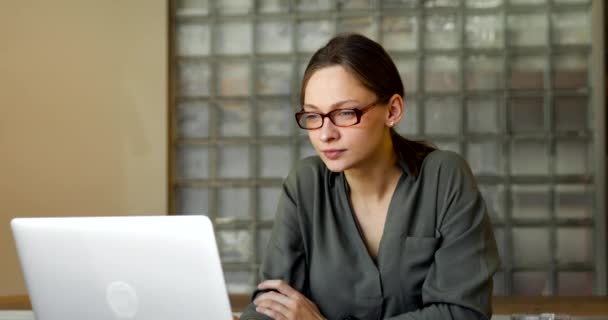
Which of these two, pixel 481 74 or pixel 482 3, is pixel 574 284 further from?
pixel 482 3

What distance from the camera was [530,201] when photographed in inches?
170

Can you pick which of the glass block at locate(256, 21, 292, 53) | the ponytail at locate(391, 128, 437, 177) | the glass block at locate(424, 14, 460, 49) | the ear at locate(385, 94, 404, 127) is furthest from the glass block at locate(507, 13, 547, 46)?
the ear at locate(385, 94, 404, 127)

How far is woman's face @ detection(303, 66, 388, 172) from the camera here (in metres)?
1.66

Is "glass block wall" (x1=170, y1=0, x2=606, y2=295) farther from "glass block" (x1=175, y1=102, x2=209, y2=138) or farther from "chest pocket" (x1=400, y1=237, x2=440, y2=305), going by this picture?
"chest pocket" (x1=400, y1=237, x2=440, y2=305)

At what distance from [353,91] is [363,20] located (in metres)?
2.74

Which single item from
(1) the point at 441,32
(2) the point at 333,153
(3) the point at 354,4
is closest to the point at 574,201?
(1) the point at 441,32

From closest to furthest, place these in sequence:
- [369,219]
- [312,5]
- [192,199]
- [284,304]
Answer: [284,304], [369,219], [312,5], [192,199]

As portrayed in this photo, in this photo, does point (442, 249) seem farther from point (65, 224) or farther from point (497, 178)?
point (497, 178)

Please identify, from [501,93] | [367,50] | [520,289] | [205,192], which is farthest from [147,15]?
[367,50]

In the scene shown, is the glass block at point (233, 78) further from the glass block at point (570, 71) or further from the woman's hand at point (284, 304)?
the woman's hand at point (284, 304)

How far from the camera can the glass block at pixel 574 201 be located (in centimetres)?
431

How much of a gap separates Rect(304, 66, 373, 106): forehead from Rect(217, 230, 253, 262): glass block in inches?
111

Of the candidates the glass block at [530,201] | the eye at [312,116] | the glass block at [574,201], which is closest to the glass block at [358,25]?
the glass block at [530,201]

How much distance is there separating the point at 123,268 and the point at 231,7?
10.9ft
